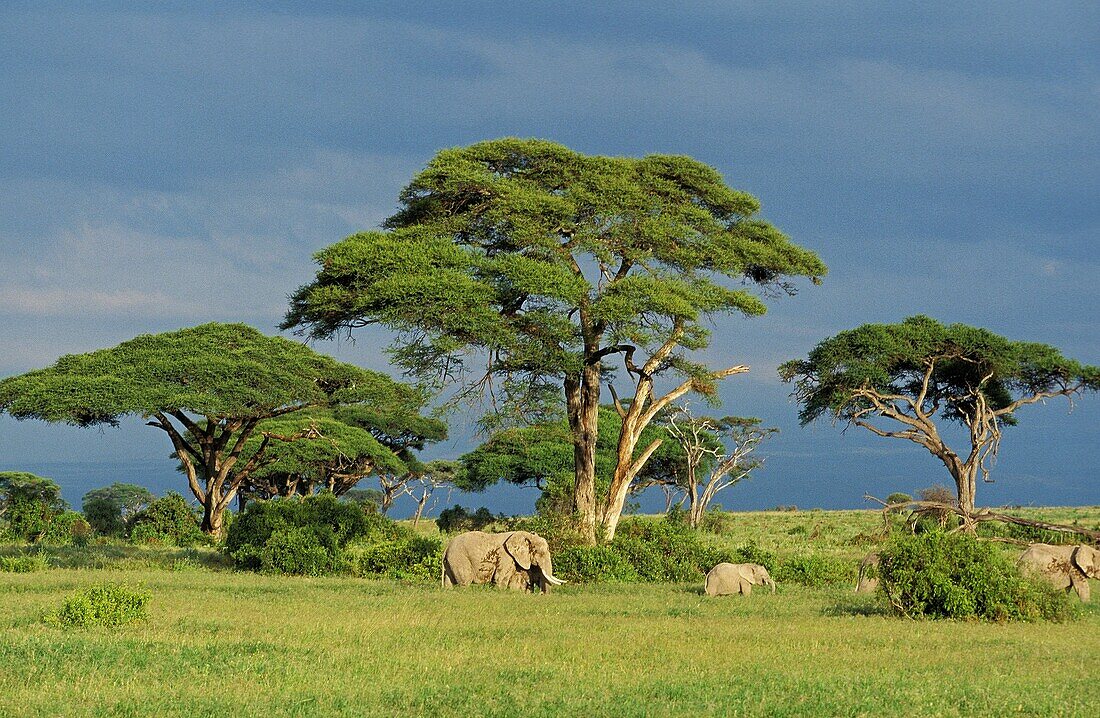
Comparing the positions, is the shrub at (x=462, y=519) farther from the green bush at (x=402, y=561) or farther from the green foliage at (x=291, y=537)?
the green bush at (x=402, y=561)

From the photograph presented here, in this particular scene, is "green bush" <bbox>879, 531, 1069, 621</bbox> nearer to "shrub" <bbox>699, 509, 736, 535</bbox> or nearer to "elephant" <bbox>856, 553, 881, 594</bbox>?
"elephant" <bbox>856, 553, 881, 594</bbox>

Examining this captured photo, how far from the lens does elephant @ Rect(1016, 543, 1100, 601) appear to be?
839 inches

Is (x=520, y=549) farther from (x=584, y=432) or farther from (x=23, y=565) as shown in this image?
(x=23, y=565)

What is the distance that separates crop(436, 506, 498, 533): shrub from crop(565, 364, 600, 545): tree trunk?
2276cm

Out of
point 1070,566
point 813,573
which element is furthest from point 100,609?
point 1070,566

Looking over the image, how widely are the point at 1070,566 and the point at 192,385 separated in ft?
92.2

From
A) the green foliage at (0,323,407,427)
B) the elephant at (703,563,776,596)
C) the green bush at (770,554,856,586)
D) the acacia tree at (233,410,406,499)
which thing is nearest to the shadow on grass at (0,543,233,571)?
the green foliage at (0,323,407,427)

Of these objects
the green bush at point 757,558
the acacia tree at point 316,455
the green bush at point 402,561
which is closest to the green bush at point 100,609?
the green bush at point 402,561

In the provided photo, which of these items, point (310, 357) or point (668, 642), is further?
point (310, 357)

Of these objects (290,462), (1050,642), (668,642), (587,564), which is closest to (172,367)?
(290,462)

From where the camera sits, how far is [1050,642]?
49.2ft

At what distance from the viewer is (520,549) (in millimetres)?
22719

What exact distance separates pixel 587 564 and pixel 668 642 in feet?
34.0

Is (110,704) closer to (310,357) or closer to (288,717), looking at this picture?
(288,717)
